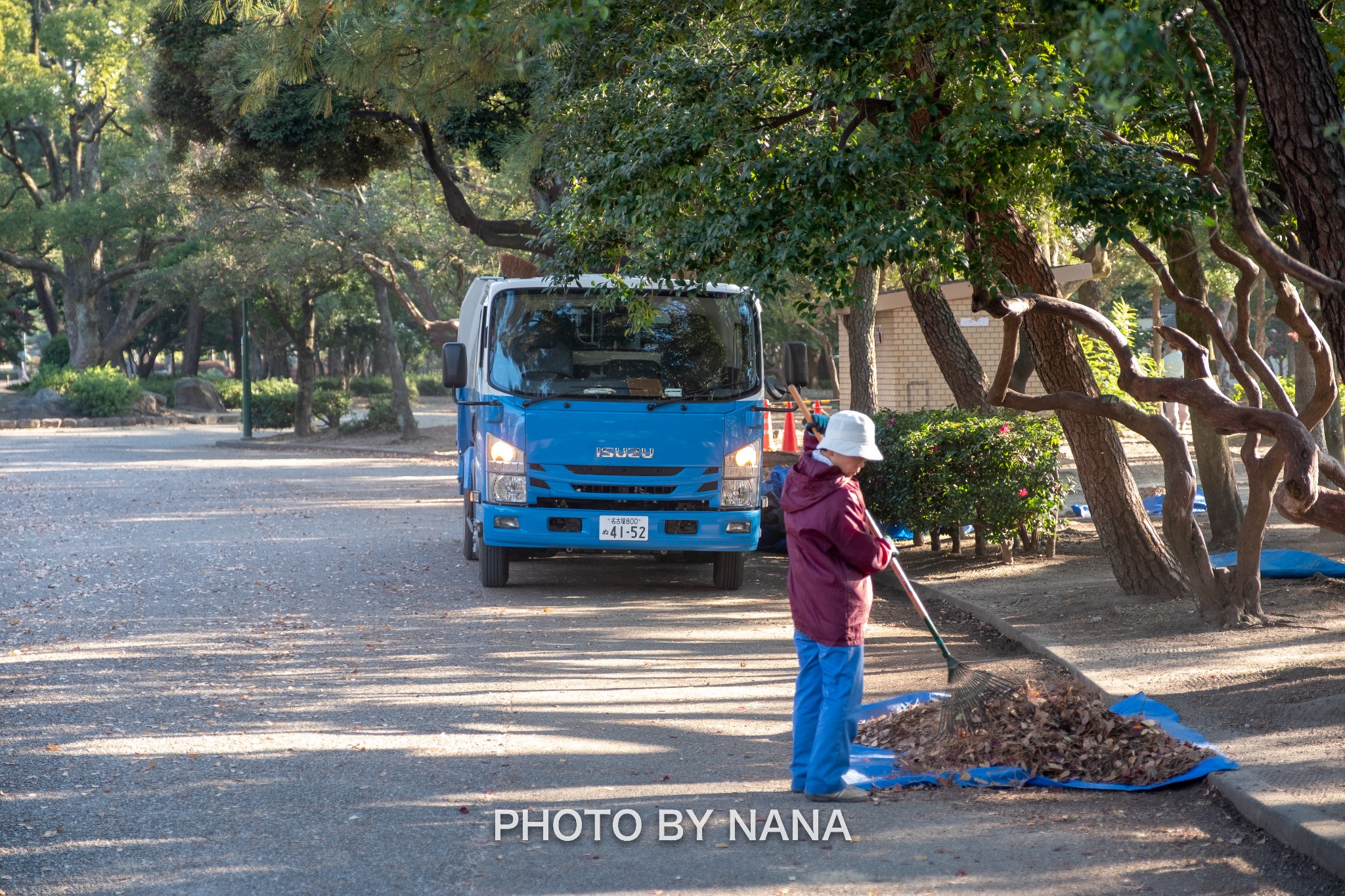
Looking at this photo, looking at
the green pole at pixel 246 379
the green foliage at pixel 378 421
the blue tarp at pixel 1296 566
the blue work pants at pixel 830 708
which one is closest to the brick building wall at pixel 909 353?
the green foliage at pixel 378 421

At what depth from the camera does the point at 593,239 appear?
944 cm

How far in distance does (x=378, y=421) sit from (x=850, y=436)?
29706 millimetres

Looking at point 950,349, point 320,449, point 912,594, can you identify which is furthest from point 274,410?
point 912,594

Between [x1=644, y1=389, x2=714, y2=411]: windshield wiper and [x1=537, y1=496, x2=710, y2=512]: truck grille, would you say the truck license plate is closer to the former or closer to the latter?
[x1=537, y1=496, x2=710, y2=512]: truck grille

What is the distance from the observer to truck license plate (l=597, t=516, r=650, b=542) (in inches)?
400

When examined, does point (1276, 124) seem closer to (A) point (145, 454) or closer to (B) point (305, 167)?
(B) point (305, 167)

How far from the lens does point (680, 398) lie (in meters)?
10.4

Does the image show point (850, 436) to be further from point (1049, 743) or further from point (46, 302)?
point (46, 302)

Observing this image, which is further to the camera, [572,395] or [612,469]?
[572,395]

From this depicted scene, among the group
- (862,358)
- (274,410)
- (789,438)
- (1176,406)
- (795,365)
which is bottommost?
(789,438)

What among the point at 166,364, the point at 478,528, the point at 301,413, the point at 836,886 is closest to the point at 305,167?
the point at 478,528

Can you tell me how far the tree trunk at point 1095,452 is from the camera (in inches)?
364

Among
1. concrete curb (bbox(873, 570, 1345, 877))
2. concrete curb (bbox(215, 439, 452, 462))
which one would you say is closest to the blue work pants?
concrete curb (bbox(873, 570, 1345, 877))

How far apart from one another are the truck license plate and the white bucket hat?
16.8ft
